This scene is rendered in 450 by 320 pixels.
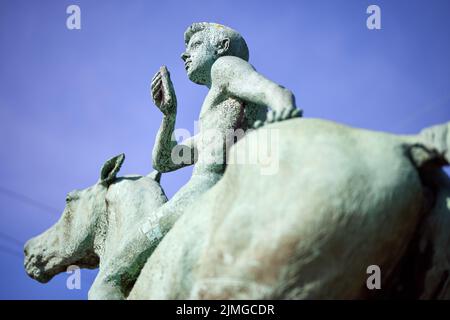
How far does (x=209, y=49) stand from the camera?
17.0 feet

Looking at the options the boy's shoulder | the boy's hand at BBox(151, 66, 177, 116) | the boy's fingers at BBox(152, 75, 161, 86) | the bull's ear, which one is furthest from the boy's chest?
the bull's ear

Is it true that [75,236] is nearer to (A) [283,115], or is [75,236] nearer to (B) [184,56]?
(B) [184,56]

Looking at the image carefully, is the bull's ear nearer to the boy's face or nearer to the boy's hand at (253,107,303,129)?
the boy's face

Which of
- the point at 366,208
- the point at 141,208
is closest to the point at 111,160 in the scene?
the point at 141,208

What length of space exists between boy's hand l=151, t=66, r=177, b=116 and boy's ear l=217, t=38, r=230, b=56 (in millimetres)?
523

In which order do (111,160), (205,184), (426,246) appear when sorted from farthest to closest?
(111,160) < (205,184) < (426,246)

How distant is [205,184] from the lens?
4.39m

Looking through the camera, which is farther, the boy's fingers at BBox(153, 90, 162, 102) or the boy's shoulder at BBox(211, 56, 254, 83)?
the boy's fingers at BBox(153, 90, 162, 102)

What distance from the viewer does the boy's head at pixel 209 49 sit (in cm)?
517

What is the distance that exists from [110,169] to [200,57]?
1101mm

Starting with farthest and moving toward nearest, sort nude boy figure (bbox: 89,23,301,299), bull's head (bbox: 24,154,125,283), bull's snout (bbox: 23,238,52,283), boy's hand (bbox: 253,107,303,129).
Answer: bull's snout (bbox: 23,238,52,283) → bull's head (bbox: 24,154,125,283) → nude boy figure (bbox: 89,23,301,299) → boy's hand (bbox: 253,107,303,129)

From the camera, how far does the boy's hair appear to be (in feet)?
17.0
